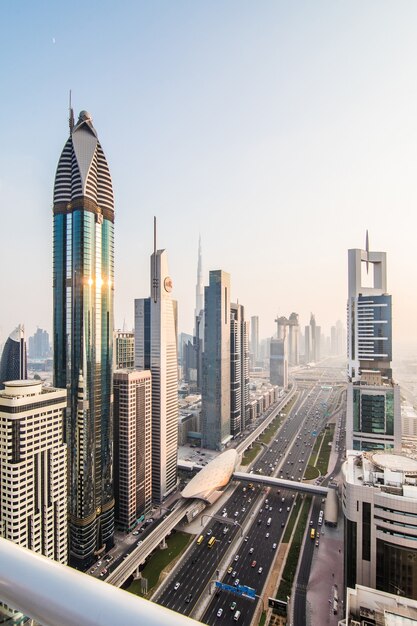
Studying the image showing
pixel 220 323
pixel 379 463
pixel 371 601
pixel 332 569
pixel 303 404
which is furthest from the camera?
pixel 303 404

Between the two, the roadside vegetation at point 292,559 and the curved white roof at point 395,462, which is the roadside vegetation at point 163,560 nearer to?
the roadside vegetation at point 292,559

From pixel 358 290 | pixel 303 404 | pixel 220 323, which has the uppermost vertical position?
pixel 358 290

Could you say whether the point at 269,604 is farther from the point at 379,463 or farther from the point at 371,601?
the point at 379,463

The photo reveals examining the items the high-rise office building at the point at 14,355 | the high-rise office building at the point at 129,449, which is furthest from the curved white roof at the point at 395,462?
the high-rise office building at the point at 14,355

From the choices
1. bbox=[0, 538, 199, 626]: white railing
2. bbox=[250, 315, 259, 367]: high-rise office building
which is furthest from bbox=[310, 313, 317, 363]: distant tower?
bbox=[0, 538, 199, 626]: white railing

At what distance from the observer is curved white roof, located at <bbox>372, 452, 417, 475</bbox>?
12606mm

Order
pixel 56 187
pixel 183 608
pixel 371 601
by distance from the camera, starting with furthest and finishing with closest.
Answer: pixel 56 187
pixel 183 608
pixel 371 601

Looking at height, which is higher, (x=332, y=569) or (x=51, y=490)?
(x=51, y=490)

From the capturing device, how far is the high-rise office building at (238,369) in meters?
31.9

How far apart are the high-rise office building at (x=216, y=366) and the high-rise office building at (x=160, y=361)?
23.3 ft

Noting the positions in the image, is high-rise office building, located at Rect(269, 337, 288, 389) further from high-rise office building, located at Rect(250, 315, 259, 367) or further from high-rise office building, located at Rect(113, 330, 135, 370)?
high-rise office building, located at Rect(250, 315, 259, 367)

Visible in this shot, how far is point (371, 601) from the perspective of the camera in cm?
909

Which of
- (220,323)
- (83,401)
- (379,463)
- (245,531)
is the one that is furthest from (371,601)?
(220,323)

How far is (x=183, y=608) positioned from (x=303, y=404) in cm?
3627
